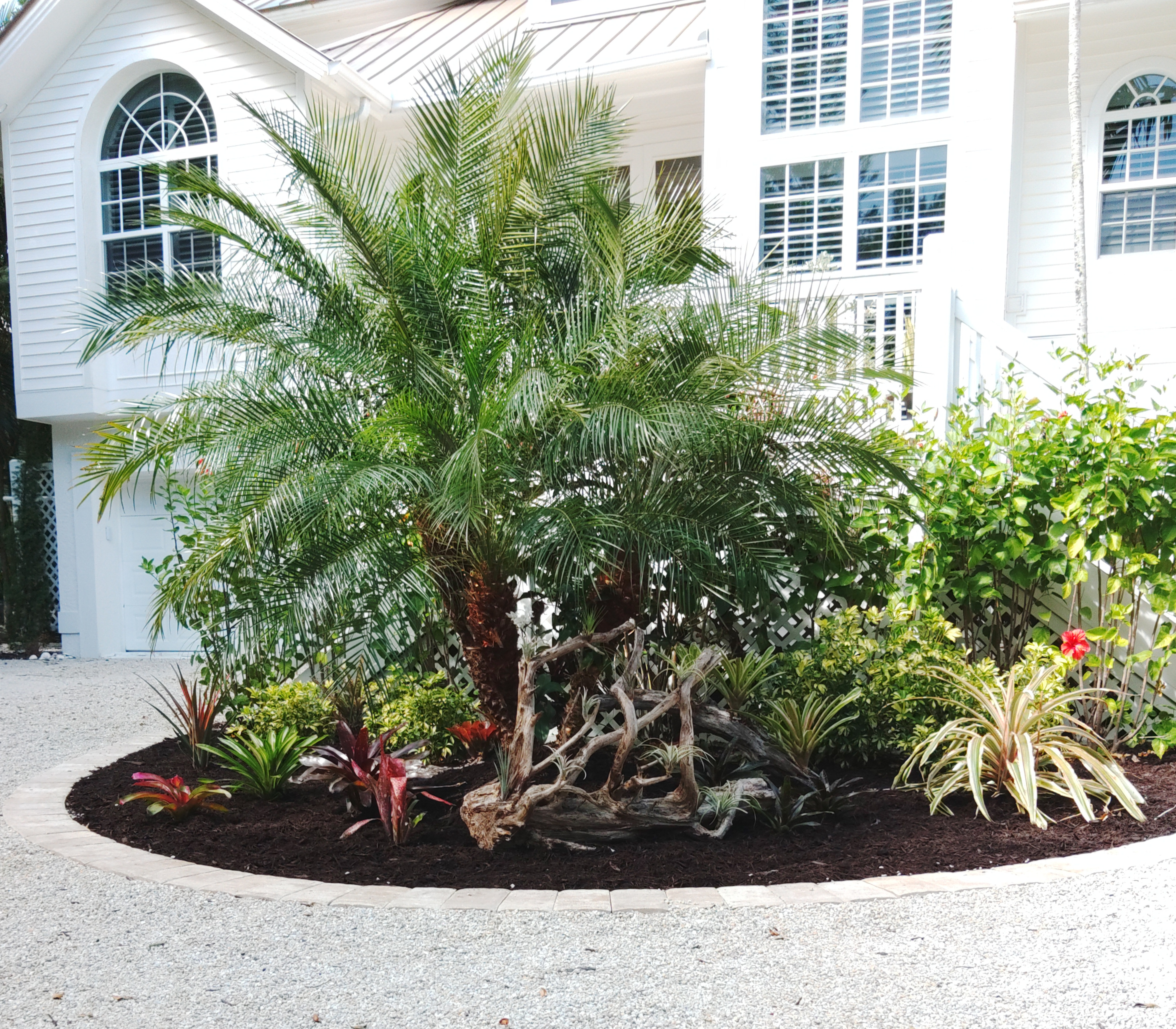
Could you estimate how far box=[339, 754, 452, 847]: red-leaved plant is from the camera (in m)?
4.10

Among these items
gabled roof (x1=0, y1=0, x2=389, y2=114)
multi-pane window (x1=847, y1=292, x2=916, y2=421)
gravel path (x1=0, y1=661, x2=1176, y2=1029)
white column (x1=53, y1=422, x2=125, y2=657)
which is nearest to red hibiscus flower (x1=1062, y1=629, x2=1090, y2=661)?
gravel path (x1=0, y1=661, x2=1176, y2=1029)

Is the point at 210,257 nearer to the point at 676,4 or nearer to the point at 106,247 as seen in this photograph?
the point at 106,247

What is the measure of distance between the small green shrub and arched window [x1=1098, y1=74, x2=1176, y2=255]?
806 cm

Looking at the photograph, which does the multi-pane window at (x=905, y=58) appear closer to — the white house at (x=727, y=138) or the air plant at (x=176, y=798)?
the white house at (x=727, y=138)

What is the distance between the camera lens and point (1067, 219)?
9141 millimetres

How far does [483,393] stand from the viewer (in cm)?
445

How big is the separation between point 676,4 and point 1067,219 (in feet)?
16.0

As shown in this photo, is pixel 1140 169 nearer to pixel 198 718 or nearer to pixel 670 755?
pixel 670 755

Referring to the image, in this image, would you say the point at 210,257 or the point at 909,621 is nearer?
the point at 909,621

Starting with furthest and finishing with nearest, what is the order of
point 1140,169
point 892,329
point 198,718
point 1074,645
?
1. point 1140,169
2. point 892,329
3. point 198,718
4. point 1074,645

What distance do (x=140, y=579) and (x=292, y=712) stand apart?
729 centimetres

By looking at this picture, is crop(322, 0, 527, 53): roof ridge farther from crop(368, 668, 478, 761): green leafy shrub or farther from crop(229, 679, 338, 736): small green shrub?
crop(368, 668, 478, 761): green leafy shrub

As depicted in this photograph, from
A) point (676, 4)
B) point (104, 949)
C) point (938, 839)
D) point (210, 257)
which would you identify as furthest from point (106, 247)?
point (938, 839)

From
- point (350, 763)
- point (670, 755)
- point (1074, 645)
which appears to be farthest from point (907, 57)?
point (350, 763)
